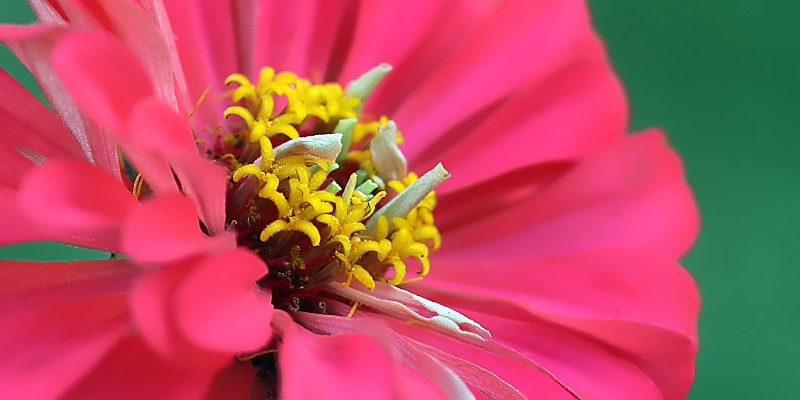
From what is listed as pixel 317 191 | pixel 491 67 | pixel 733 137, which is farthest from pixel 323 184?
pixel 733 137

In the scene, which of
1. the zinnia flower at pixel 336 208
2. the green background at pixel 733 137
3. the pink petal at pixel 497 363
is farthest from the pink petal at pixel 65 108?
the green background at pixel 733 137

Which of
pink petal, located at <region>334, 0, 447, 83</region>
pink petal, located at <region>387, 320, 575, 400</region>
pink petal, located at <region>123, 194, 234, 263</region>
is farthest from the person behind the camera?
pink petal, located at <region>334, 0, 447, 83</region>

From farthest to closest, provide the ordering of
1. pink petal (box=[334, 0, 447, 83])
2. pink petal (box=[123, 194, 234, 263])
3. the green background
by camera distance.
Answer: the green background → pink petal (box=[334, 0, 447, 83]) → pink petal (box=[123, 194, 234, 263])

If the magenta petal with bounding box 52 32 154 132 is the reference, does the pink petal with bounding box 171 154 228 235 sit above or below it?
below

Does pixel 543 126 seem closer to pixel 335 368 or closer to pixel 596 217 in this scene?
pixel 596 217

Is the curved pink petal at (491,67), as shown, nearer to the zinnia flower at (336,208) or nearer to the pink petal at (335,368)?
the zinnia flower at (336,208)

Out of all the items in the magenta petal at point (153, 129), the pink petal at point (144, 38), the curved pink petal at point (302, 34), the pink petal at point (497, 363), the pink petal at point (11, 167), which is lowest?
the pink petal at point (497, 363)

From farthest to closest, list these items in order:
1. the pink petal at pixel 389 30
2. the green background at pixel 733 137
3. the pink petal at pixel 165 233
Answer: the green background at pixel 733 137 → the pink petal at pixel 389 30 → the pink petal at pixel 165 233

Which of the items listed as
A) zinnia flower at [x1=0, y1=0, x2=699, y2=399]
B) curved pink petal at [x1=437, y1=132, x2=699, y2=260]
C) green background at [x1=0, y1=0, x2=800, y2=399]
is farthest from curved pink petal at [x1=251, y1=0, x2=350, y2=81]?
green background at [x1=0, y1=0, x2=800, y2=399]

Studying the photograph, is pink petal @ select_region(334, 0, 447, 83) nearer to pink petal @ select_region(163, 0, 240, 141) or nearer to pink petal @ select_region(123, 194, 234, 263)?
pink petal @ select_region(163, 0, 240, 141)
